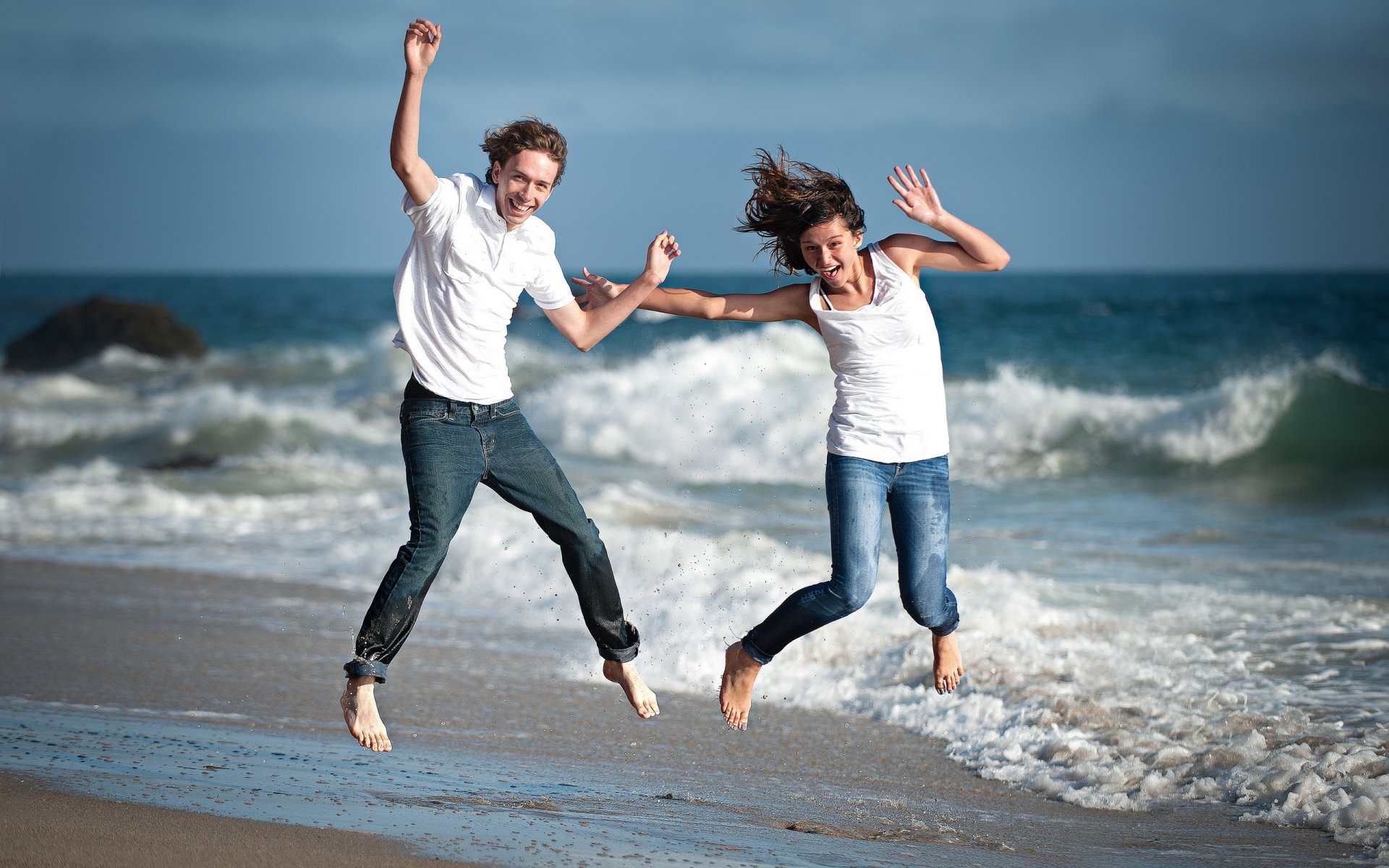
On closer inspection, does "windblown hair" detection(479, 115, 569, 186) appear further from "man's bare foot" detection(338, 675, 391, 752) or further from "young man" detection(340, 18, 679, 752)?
"man's bare foot" detection(338, 675, 391, 752)

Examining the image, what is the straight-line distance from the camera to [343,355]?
32844 mm

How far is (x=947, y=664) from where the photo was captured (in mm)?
5375

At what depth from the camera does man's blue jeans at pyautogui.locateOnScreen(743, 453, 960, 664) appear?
4.71 meters

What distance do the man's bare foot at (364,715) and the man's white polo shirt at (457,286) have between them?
3.51 feet

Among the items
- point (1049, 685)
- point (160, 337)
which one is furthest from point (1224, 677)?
point (160, 337)

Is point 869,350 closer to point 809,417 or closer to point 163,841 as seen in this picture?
point 163,841

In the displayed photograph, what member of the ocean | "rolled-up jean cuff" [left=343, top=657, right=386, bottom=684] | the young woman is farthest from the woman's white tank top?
"rolled-up jean cuff" [left=343, top=657, right=386, bottom=684]

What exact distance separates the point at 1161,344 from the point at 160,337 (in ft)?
76.4

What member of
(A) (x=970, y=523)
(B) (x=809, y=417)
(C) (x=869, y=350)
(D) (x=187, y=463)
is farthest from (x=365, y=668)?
(B) (x=809, y=417)

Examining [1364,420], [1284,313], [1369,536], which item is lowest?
[1369,536]

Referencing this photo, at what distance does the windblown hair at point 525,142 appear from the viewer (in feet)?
14.8

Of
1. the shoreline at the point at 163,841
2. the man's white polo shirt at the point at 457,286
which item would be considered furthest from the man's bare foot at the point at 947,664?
the shoreline at the point at 163,841

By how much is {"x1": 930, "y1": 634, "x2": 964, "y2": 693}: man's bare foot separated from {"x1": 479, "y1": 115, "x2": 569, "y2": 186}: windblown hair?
2356mm

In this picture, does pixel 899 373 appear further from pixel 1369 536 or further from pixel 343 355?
pixel 343 355
